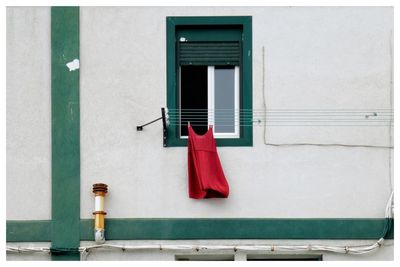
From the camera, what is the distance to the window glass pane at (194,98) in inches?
400

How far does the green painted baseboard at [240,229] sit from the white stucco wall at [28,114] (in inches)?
30.5

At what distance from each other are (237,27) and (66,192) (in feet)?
9.47

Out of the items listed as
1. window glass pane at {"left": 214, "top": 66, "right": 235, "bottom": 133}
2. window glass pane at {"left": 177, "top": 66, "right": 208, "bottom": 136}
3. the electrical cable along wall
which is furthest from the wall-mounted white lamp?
window glass pane at {"left": 214, "top": 66, "right": 235, "bottom": 133}

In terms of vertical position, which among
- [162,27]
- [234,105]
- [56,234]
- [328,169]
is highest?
[162,27]

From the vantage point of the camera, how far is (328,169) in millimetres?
9875

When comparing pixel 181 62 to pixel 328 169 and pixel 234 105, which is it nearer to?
pixel 234 105

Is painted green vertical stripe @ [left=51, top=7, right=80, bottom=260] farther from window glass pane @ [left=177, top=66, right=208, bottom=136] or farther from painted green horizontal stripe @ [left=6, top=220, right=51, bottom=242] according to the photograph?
window glass pane @ [left=177, top=66, right=208, bottom=136]

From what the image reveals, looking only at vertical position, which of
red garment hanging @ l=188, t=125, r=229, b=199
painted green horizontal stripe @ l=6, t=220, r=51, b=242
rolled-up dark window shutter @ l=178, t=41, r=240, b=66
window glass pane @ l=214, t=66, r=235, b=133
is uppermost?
rolled-up dark window shutter @ l=178, t=41, r=240, b=66

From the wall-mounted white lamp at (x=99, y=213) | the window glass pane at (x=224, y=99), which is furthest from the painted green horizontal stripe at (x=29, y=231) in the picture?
the window glass pane at (x=224, y=99)

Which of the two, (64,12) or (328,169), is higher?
(64,12)

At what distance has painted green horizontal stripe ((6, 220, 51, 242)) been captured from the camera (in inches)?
385

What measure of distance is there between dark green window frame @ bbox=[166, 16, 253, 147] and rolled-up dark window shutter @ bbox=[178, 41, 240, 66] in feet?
0.35

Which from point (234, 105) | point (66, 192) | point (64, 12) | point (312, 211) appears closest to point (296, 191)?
point (312, 211)

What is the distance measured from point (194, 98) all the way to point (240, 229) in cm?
173
